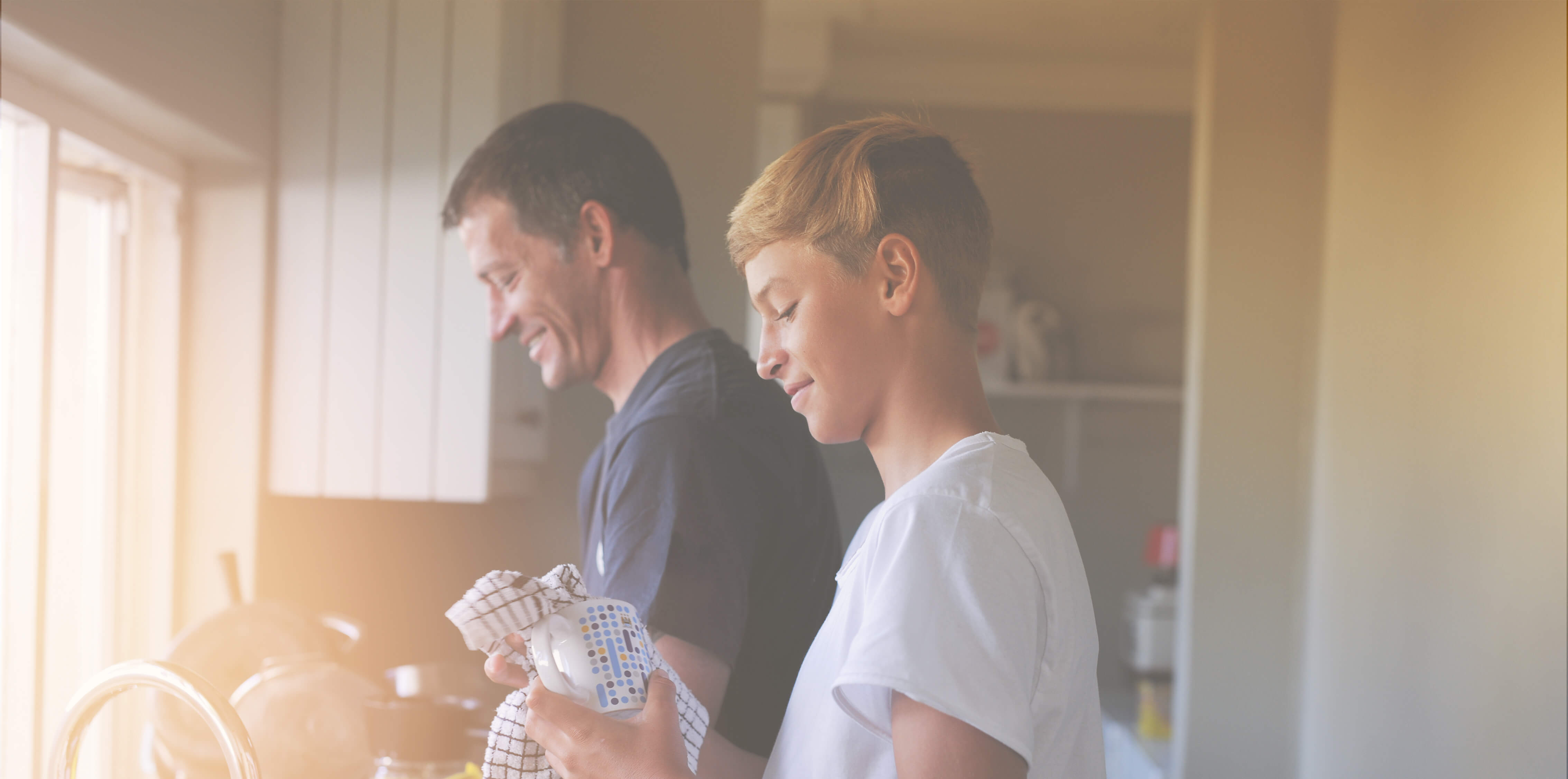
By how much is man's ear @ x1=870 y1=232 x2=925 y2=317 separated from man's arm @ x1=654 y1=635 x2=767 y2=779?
11.5 inches

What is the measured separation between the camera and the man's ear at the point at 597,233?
100 centimetres

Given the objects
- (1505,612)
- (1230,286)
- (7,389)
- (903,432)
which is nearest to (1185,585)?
(1230,286)

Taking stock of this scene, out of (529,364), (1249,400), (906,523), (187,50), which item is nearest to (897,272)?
(906,523)

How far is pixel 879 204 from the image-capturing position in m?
0.59

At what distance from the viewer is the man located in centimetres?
76

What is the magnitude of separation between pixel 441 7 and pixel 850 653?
1.18m

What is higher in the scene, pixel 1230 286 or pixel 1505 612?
pixel 1230 286

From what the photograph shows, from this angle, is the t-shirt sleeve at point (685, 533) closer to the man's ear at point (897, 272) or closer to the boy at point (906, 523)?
the boy at point (906, 523)

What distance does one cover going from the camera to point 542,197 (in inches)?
39.9

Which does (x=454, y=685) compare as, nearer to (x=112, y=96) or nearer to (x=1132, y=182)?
(x=112, y=96)

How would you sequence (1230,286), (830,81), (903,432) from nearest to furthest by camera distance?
(903,432)
(1230,286)
(830,81)

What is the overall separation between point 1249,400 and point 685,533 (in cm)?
160

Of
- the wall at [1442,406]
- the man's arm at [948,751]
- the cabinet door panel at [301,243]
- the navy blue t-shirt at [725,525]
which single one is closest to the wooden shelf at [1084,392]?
the wall at [1442,406]

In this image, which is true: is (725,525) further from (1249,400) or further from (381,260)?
(1249,400)
